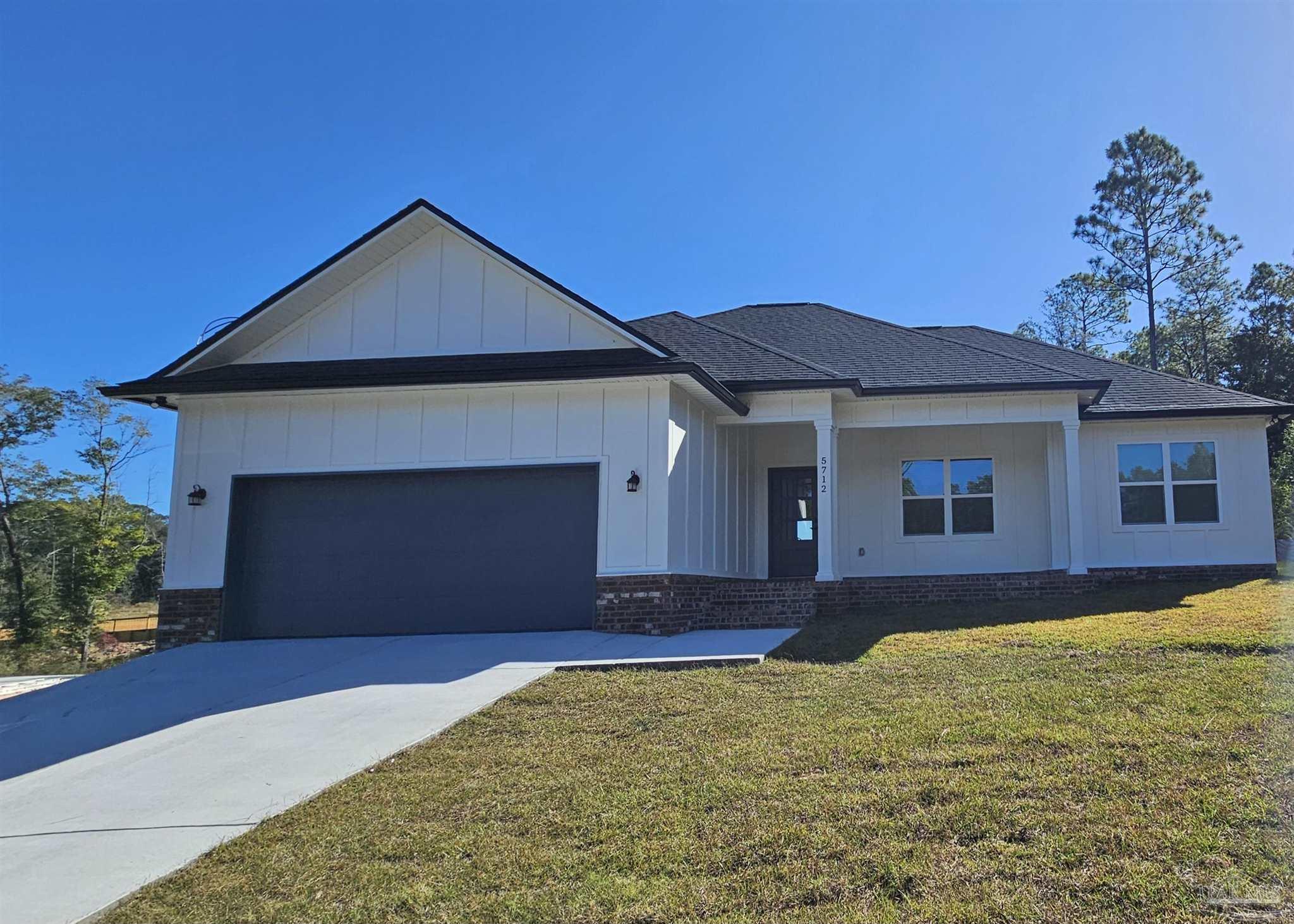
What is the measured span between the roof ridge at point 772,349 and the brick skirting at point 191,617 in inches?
339

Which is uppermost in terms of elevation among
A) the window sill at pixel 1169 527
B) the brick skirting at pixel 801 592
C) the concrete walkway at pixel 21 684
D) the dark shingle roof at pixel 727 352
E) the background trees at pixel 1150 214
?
the background trees at pixel 1150 214

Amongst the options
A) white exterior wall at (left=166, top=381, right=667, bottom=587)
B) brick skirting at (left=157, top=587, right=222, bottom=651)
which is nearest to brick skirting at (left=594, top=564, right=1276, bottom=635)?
white exterior wall at (left=166, top=381, right=667, bottom=587)

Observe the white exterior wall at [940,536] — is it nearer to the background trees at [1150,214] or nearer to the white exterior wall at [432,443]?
the white exterior wall at [432,443]

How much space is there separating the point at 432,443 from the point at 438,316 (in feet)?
6.33

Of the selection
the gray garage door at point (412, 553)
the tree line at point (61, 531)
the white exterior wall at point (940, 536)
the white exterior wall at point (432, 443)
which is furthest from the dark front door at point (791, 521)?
the tree line at point (61, 531)

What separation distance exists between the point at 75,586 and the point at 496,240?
26435 mm

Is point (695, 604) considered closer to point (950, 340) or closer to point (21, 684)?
point (950, 340)

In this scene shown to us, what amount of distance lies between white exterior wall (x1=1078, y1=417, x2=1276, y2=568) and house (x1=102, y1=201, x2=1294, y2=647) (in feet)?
0.11

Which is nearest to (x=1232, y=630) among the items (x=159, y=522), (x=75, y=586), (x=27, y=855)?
(x=27, y=855)

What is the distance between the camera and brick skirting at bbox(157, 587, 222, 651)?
12.4 meters

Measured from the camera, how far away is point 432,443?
12367mm

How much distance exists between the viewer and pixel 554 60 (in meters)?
13.0

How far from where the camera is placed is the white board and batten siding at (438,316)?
504 inches

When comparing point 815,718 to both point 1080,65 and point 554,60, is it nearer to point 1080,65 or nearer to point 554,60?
point 1080,65
